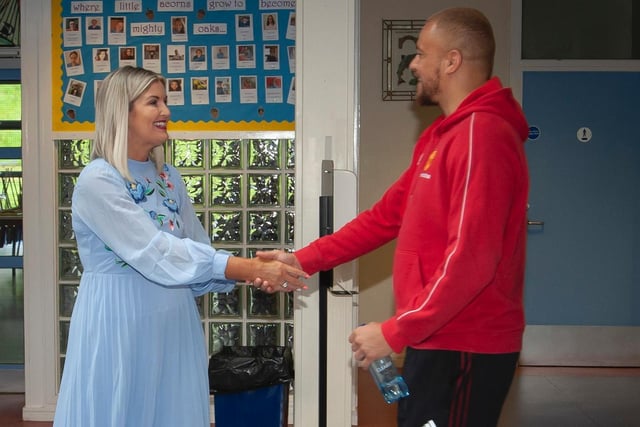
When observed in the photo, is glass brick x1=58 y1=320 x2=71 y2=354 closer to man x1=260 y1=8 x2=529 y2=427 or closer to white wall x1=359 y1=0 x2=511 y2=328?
white wall x1=359 y1=0 x2=511 y2=328

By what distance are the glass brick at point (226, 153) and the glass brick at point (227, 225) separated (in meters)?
0.29

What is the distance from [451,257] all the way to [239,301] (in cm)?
291

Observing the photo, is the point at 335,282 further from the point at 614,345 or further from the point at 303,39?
the point at 614,345

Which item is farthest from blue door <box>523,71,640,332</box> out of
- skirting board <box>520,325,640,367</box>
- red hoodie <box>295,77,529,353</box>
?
red hoodie <box>295,77,529,353</box>

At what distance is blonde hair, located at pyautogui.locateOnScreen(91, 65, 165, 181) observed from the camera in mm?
2342

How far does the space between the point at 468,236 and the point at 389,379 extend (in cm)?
44

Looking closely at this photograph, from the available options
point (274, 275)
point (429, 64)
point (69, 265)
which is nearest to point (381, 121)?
point (69, 265)

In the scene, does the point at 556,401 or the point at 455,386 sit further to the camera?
the point at 556,401

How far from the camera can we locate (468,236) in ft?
5.47

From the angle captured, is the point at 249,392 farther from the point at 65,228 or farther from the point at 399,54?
the point at 399,54

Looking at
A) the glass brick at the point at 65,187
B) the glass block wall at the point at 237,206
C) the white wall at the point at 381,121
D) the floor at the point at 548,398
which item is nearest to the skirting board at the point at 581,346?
the floor at the point at 548,398

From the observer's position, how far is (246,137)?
439cm

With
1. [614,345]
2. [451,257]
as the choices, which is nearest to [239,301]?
[451,257]

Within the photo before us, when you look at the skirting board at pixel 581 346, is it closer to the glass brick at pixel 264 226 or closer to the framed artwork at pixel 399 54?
the framed artwork at pixel 399 54
